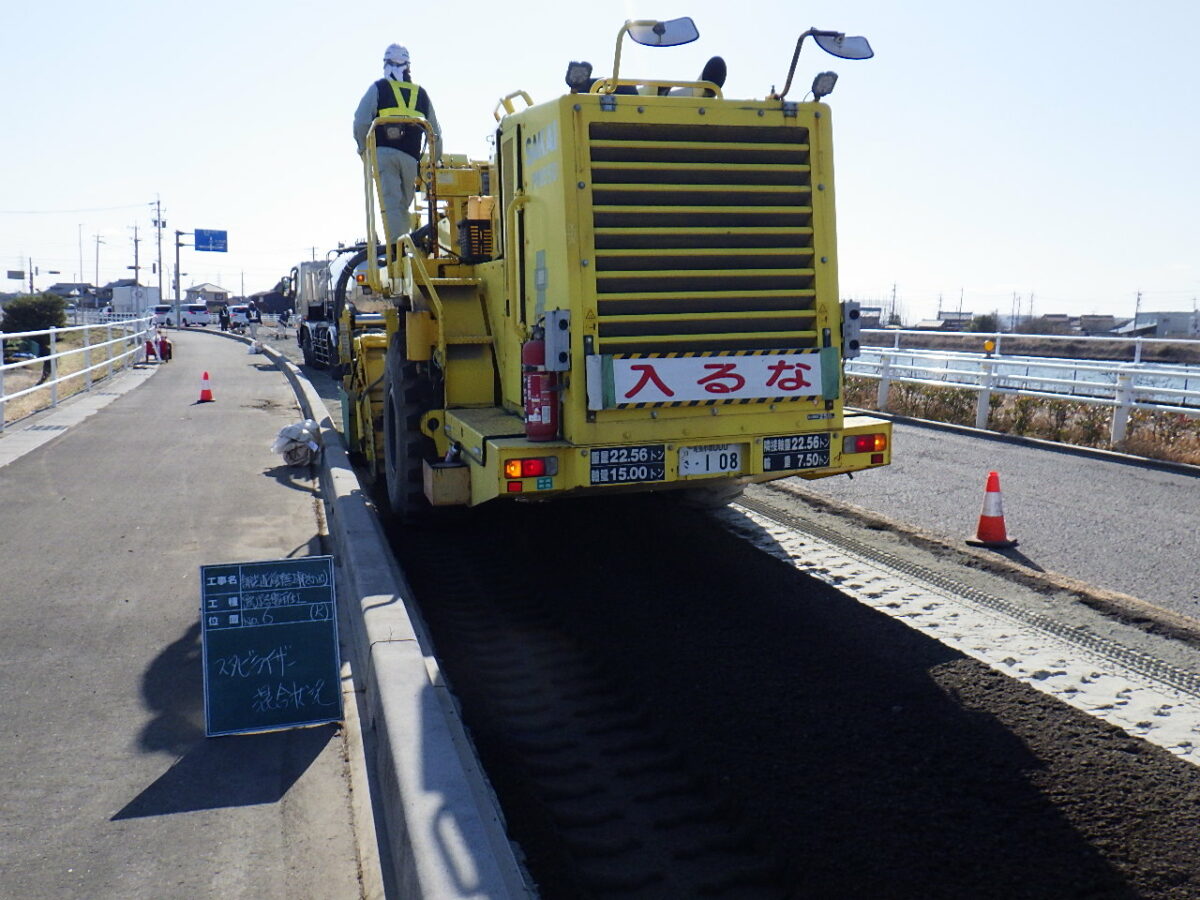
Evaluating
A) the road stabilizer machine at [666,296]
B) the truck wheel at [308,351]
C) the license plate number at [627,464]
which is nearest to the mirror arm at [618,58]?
the road stabilizer machine at [666,296]

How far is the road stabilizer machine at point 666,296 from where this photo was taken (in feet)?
19.8

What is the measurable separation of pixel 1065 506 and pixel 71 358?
30373 mm

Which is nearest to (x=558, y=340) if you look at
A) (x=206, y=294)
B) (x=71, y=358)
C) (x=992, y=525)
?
(x=992, y=525)

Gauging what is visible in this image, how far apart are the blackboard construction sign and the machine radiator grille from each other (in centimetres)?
216

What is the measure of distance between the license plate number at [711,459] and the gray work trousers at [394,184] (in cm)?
393

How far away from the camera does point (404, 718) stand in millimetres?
4172

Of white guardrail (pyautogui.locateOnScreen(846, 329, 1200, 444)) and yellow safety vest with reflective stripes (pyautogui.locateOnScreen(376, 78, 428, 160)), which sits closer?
yellow safety vest with reflective stripes (pyautogui.locateOnScreen(376, 78, 428, 160))

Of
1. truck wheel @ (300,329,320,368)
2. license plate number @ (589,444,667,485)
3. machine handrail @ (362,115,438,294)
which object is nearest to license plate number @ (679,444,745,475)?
license plate number @ (589,444,667,485)

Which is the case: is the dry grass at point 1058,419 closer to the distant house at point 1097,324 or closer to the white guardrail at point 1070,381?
the white guardrail at point 1070,381

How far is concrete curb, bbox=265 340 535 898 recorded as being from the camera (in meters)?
3.19

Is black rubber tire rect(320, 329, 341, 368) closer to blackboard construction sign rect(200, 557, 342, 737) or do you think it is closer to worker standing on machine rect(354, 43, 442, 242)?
worker standing on machine rect(354, 43, 442, 242)

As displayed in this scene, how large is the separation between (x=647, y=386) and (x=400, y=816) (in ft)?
10.2

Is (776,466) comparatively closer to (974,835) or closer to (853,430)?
(853,430)

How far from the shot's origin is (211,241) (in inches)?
3110
